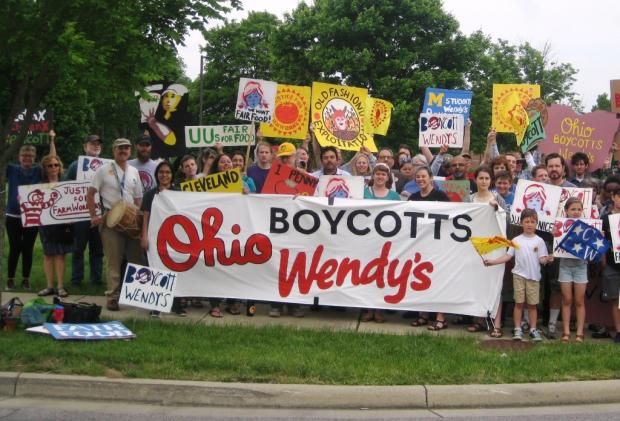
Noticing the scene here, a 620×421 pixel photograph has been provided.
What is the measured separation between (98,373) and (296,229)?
10.2 ft

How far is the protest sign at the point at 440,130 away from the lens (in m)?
10.8

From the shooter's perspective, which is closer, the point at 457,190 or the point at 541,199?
the point at 541,199

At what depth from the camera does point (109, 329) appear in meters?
7.00

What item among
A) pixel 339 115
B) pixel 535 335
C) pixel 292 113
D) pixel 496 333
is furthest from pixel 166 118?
pixel 535 335

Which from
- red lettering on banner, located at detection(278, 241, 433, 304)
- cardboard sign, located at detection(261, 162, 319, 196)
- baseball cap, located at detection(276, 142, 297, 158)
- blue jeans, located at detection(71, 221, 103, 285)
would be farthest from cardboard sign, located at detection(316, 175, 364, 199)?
blue jeans, located at detection(71, 221, 103, 285)

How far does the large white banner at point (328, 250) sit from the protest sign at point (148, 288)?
25.5 inches

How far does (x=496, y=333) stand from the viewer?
24.6 ft

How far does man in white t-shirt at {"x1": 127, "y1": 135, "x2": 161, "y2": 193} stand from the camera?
9312mm

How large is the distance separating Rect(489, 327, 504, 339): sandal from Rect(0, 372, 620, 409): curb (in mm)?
1669

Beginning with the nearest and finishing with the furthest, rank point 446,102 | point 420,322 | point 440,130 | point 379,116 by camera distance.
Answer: point 420,322 → point 440,130 → point 446,102 → point 379,116

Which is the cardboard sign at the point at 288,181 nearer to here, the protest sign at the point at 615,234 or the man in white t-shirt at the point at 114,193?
the man in white t-shirt at the point at 114,193

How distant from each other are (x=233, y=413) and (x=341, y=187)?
3.75 m

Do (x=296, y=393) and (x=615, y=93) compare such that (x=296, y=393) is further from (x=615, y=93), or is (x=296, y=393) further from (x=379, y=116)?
(x=615, y=93)

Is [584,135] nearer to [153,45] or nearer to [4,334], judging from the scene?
[153,45]
